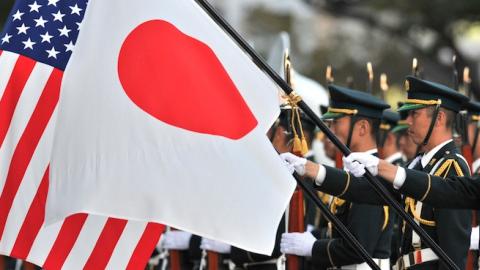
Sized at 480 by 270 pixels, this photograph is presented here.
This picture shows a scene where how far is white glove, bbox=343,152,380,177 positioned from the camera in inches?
229

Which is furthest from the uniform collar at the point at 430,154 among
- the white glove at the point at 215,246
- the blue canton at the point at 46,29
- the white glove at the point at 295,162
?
the white glove at the point at 215,246

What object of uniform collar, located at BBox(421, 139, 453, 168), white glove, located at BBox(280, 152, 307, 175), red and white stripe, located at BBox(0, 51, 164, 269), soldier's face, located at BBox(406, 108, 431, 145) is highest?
soldier's face, located at BBox(406, 108, 431, 145)

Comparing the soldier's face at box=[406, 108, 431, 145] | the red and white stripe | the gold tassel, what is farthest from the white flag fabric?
the soldier's face at box=[406, 108, 431, 145]

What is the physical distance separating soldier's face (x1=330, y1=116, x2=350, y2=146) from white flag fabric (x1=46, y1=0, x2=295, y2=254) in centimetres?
201

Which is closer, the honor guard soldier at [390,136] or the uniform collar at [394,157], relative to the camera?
the uniform collar at [394,157]

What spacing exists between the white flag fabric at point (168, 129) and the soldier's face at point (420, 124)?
1.27 m

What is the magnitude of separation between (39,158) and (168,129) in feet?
3.59

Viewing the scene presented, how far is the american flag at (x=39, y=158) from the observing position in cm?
655

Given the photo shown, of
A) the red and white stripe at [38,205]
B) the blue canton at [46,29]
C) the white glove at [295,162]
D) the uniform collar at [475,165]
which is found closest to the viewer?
the white glove at [295,162]

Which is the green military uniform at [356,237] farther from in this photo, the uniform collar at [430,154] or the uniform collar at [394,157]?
the uniform collar at [394,157]

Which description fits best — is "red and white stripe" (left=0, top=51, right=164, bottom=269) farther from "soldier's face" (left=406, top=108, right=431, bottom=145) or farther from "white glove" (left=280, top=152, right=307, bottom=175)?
"soldier's face" (left=406, top=108, right=431, bottom=145)

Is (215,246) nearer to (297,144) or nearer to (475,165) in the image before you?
(475,165)

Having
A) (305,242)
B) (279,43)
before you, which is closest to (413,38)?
(279,43)

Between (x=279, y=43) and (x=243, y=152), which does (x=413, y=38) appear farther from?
(x=243, y=152)
